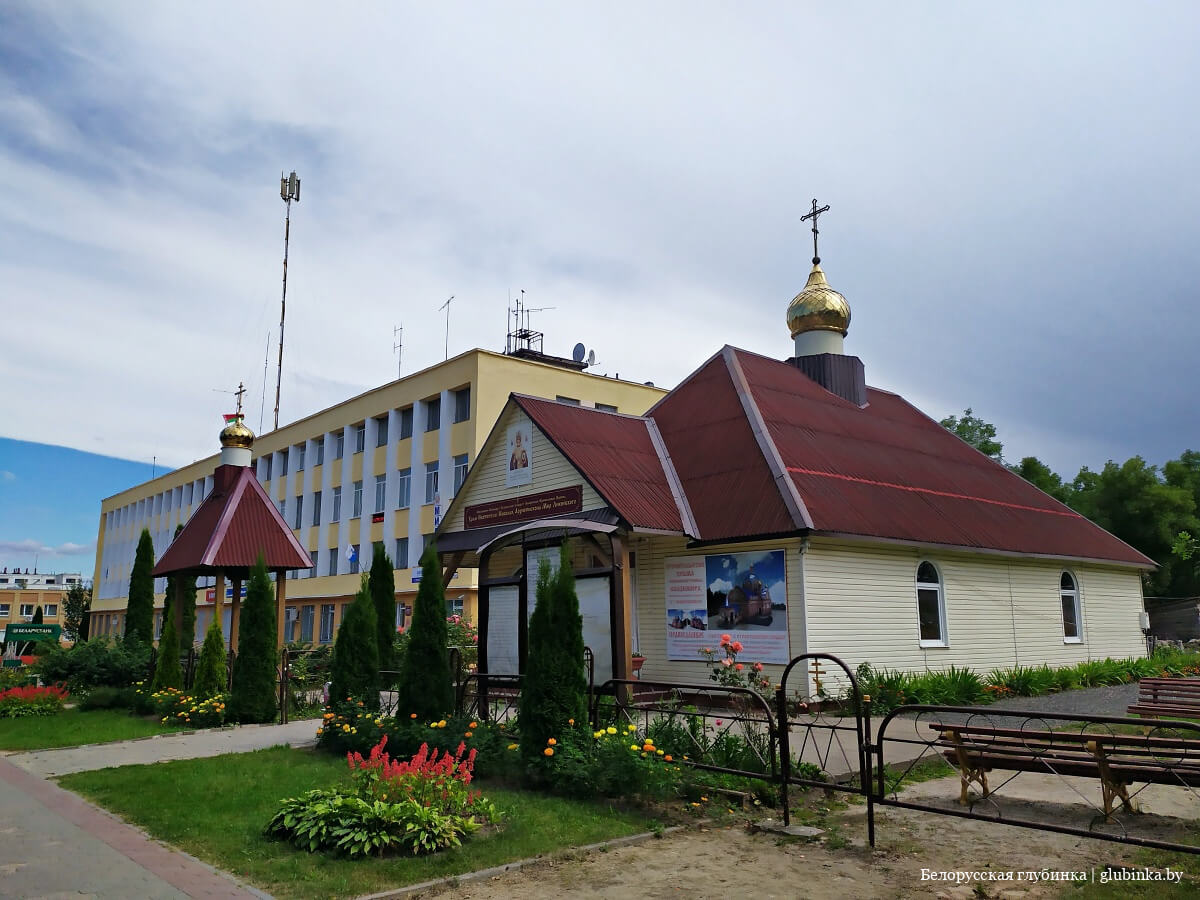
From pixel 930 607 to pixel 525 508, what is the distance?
7996 mm

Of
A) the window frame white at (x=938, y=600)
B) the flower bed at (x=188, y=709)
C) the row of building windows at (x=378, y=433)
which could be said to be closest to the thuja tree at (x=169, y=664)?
the flower bed at (x=188, y=709)

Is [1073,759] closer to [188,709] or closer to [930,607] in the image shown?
[930,607]

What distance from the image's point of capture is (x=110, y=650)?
2109cm

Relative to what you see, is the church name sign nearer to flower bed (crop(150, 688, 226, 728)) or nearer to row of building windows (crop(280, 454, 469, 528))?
flower bed (crop(150, 688, 226, 728))

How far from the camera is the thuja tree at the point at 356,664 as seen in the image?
12.5 meters

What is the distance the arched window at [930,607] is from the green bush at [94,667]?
16222 mm

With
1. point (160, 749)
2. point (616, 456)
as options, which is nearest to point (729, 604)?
point (616, 456)

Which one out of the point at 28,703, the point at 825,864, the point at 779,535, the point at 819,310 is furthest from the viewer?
the point at 819,310

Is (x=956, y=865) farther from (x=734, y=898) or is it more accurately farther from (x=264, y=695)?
(x=264, y=695)

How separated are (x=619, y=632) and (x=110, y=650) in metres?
15.0

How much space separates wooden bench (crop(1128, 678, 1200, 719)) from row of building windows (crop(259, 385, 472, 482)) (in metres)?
23.6

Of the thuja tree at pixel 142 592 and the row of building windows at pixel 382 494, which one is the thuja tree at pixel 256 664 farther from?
the row of building windows at pixel 382 494

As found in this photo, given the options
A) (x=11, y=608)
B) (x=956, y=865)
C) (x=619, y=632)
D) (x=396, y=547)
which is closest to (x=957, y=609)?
(x=619, y=632)

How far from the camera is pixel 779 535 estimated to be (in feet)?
49.1
